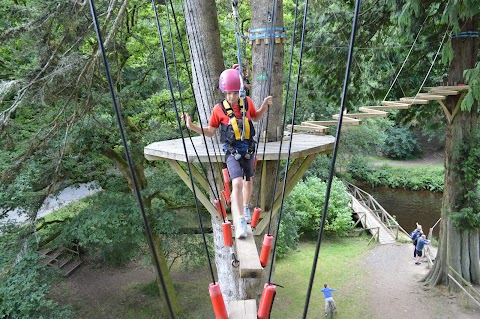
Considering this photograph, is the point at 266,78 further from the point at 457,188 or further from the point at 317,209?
the point at 317,209

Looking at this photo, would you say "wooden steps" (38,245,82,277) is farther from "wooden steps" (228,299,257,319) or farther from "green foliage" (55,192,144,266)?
"wooden steps" (228,299,257,319)

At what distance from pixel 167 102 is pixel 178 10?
1.77 metres

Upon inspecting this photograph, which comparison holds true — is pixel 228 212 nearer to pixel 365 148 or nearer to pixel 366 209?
pixel 366 209

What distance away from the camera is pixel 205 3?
13.4ft

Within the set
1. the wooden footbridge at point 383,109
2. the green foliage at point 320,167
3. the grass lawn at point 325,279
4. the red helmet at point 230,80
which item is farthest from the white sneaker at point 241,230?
the green foliage at point 320,167

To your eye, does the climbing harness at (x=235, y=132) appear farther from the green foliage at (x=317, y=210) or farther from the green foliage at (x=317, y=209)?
the green foliage at (x=317, y=209)

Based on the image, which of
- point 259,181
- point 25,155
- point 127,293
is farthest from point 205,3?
point 127,293

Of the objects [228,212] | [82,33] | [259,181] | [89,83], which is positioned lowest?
[228,212]

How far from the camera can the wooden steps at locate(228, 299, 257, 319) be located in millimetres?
1590

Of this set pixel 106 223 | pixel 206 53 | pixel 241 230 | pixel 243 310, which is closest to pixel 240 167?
pixel 241 230

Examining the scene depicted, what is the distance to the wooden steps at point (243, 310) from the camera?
1.59 meters

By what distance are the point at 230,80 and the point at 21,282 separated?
4.20 meters

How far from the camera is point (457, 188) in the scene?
7180mm

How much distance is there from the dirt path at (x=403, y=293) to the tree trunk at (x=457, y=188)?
40cm
